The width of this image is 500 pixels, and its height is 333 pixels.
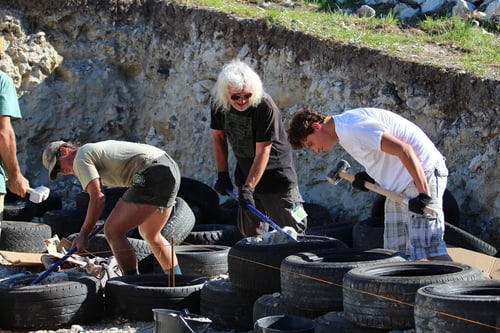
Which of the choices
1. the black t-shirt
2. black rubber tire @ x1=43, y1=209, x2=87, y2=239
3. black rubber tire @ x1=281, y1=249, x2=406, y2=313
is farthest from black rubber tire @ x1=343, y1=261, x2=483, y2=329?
black rubber tire @ x1=43, y1=209, x2=87, y2=239

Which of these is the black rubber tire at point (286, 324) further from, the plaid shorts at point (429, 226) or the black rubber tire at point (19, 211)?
the black rubber tire at point (19, 211)

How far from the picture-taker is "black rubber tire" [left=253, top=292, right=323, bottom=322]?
663 centimetres

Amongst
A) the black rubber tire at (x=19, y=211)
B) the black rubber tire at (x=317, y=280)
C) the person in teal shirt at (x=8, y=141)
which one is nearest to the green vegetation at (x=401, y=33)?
the black rubber tire at (x=19, y=211)

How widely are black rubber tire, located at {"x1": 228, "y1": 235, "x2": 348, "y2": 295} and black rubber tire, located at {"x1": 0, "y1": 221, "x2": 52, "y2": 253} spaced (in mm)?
4560

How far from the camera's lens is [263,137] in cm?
822

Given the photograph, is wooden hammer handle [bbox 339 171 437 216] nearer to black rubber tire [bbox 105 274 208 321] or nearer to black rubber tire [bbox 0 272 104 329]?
black rubber tire [bbox 105 274 208 321]

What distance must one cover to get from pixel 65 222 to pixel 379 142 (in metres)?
6.47

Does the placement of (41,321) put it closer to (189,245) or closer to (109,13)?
(189,245)

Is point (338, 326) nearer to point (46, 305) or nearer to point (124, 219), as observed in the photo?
point (124, 219)

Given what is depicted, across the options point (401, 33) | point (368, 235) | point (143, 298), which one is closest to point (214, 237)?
point (368, 235)

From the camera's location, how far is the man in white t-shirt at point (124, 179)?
783 cm

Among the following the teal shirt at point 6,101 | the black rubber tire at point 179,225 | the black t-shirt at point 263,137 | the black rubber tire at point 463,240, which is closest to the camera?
the teal shirt at point 6,101

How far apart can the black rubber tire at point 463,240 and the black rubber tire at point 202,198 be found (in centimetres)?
381

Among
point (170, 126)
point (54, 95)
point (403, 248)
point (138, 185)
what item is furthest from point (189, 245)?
point (54, 95)
